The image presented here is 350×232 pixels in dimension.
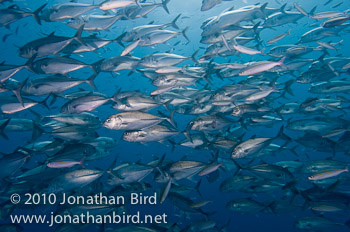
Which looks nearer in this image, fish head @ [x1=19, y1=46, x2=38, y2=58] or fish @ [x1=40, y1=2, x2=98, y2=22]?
fish head @ [x1=19, y1=46, x2=38, y2=58]

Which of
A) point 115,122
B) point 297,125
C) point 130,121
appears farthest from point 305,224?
point 115,122

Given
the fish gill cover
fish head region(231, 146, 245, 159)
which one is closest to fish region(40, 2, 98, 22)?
the fish gill cover

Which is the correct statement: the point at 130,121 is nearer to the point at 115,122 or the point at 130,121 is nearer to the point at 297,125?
the point at 115,122

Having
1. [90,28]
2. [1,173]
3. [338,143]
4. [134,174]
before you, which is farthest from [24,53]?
[338,143]

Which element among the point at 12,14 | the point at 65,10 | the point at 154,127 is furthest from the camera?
the point at 65,10

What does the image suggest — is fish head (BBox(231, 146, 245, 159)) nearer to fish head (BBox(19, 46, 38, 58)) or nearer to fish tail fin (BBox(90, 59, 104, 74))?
fish tail fin (BBox(90, 59, 104, 74))

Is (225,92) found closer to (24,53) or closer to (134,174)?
(134,174)

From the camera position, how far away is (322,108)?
618cm

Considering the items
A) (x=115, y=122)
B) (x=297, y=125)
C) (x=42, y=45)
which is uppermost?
(x=42, y=45)

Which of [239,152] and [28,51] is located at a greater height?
[28,51]

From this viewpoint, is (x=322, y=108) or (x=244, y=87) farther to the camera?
(x=322, y=108)

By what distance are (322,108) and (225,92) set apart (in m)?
3.26

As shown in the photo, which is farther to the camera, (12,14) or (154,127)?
(154,127)

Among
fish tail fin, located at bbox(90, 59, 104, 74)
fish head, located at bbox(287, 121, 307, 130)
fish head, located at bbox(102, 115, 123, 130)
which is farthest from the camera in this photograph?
fish head, located at bbox(287, 121, 307, 130)
